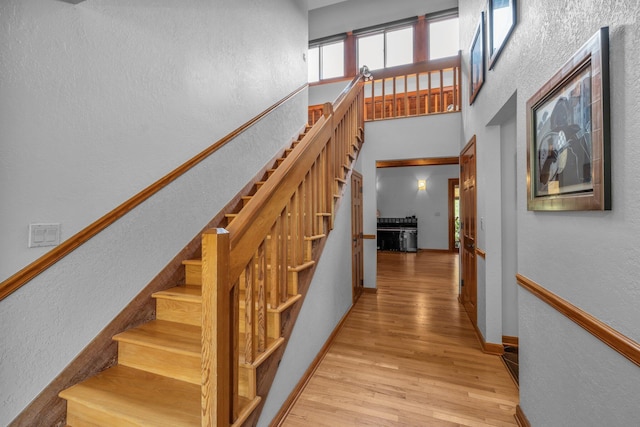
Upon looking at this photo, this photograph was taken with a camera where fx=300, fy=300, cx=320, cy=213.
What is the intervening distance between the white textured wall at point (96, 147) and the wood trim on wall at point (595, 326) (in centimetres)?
227

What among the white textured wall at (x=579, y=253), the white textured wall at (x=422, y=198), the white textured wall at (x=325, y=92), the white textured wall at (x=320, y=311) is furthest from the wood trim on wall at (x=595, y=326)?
the white textured wall at (x=422, y=198)

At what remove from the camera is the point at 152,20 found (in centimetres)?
202

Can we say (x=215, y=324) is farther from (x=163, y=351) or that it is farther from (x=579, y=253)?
(x=579, y=253)

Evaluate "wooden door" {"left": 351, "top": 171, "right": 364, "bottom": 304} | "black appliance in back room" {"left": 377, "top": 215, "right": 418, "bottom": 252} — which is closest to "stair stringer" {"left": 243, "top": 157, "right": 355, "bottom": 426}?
"wooden door" {"left": 351, "top": 171, "right": 364, "bottom": 304}

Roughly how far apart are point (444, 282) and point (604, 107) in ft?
15.4

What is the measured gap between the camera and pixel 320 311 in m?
2.52

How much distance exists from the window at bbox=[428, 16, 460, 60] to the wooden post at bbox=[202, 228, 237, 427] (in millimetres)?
6385

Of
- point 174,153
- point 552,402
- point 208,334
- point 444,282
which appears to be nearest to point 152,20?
point 174,153

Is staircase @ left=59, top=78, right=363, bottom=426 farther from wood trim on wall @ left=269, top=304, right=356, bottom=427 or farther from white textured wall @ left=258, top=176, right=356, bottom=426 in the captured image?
wood trim on wall @ left=269, top=304, right=356, bottom=427

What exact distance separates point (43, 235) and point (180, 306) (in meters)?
0.82

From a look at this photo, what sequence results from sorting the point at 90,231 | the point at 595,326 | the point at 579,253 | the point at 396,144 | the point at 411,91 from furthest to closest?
the point at 411,91
the point at 396,144
the point at 90,231
the point at 579,253
the point at 595,326

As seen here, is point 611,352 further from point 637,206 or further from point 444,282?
point 444,282

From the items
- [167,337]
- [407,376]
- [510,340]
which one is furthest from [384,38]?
[167,337]

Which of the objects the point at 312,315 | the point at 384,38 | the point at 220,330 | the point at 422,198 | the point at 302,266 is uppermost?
the point at 384,38
